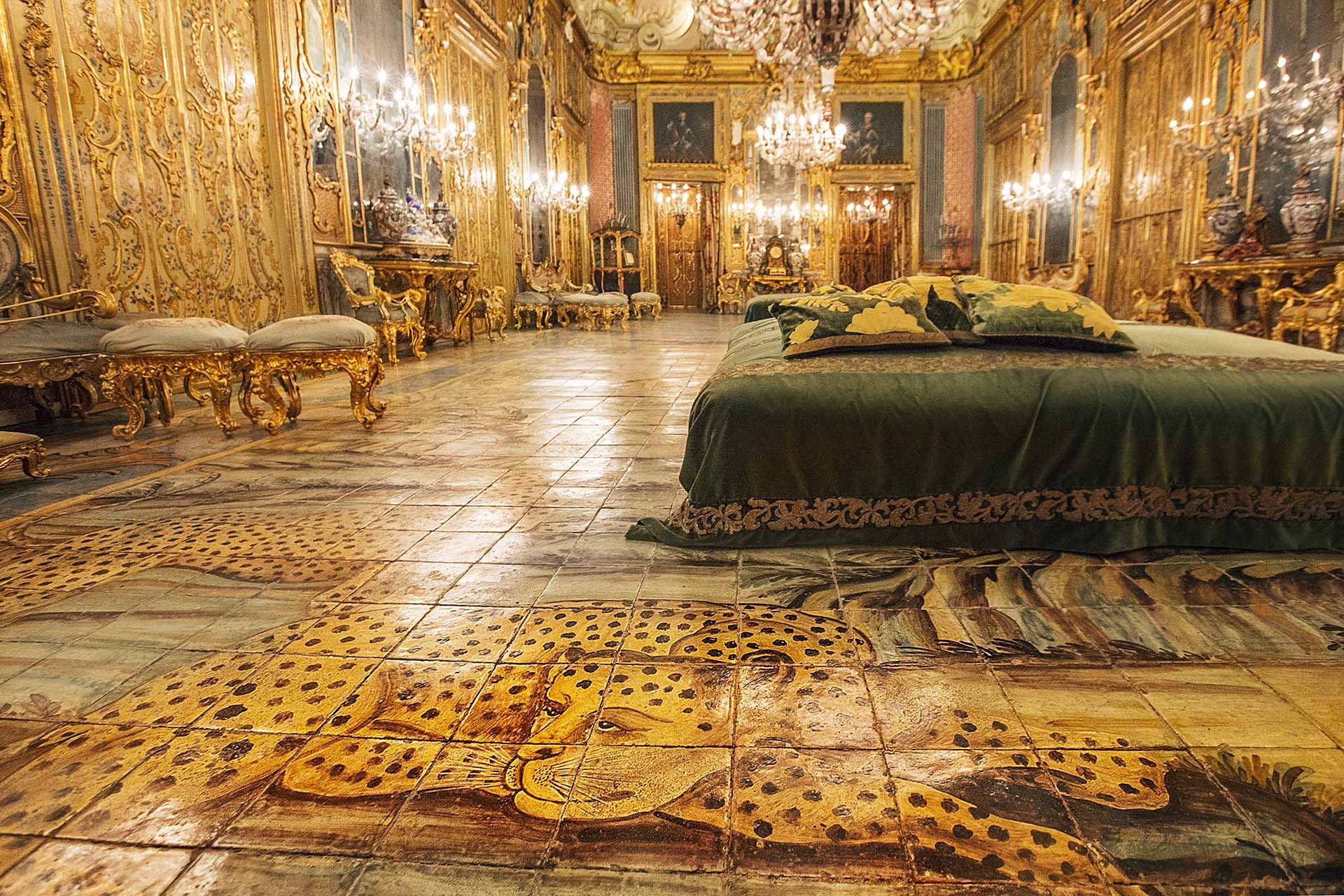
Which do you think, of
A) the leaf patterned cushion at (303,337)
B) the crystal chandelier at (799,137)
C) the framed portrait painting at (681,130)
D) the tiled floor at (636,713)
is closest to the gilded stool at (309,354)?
the leaf patterned cushion at (303,337)

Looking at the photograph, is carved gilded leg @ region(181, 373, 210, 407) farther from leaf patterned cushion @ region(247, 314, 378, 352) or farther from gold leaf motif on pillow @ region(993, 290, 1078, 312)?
gold leaf motif on pillow @ region(993, 290, 1078, 312)

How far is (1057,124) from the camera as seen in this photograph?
12875 mm

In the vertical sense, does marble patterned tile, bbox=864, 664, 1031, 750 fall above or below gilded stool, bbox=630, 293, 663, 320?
below

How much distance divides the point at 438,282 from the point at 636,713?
8214 millimetres

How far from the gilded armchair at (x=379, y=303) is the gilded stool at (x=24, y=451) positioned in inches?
142

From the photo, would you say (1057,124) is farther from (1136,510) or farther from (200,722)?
(200,722)

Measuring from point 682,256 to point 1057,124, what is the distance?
8.56 meters

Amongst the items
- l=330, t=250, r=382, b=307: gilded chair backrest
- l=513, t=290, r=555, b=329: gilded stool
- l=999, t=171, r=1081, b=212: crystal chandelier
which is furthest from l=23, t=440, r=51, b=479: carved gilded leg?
l=999, t=171, r=1081, b=212: crystal chandelier

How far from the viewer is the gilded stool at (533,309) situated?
1249cm

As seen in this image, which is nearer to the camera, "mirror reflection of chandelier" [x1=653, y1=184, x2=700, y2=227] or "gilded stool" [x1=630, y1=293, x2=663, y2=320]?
"gilded stool" [x1=630, y1=293, x2=663, y2=320]

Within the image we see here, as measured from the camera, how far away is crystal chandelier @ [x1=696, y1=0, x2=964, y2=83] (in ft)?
20.8

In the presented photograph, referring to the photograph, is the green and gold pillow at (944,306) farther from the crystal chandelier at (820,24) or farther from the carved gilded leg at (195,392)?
the carved gilded leg at (195,392)

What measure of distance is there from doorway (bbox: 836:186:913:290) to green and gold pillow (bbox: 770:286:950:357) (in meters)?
15.4

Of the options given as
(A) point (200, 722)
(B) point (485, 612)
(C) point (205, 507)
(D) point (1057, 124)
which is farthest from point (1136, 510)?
(D) point (1057, 124)
